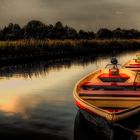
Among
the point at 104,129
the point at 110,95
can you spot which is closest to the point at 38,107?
the point at 110,95

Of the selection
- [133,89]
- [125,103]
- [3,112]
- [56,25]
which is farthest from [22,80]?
[56,25]

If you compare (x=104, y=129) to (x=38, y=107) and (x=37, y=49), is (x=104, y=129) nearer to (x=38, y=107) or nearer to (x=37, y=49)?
(x=38, y=107)

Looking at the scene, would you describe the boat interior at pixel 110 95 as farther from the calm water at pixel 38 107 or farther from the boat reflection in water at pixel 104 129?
the calm water at pixel 38 107

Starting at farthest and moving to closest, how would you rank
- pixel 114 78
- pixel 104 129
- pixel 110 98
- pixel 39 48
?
pixel 39 48
pixel 114 78
pixel 110 98
pixel 104 129

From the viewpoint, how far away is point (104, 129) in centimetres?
1180

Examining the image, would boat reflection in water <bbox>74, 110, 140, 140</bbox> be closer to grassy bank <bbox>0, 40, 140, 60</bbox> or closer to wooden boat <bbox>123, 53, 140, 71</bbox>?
wooden boat <bbox>123, 53, 140, 71</bbox>

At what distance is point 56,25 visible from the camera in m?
141

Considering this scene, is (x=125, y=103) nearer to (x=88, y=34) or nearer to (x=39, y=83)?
(x=39, y=83)

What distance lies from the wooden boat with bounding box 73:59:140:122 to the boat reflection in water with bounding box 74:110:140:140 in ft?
0.85

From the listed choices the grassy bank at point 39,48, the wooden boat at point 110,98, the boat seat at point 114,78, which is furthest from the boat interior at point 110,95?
the grassy bank at point 39,48

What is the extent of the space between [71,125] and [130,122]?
3.01m

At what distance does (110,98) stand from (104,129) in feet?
5.92

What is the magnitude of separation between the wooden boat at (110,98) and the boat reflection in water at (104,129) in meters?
0.26

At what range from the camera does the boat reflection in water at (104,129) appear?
11.3m
